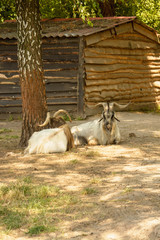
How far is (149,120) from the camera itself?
49.7 ft

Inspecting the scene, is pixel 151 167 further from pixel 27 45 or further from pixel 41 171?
pixel 27 45

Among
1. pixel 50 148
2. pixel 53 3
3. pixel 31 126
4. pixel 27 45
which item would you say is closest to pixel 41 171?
pixel 50 148

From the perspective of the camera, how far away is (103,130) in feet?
33.8

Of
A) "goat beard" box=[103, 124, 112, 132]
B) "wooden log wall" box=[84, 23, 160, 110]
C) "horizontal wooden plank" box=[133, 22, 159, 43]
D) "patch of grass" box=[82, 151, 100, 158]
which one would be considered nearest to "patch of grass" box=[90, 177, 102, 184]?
"patch of grass" box=[82, 151, 100, 158]

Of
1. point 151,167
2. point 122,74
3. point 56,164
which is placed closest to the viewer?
point 151,167

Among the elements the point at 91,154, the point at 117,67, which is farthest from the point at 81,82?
the point at 91,154

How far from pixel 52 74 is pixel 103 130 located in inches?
257

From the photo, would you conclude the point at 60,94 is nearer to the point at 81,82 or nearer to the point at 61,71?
the point at 61,71

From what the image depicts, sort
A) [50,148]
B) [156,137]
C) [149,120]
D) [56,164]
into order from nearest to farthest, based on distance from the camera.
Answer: [56,164], [50,148], [156,137], [149,120]

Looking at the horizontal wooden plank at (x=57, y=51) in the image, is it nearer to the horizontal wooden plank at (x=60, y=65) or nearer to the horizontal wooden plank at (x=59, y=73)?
the horizontal wooden plank at (x=60, y=65)

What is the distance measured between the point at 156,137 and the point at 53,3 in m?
13.8

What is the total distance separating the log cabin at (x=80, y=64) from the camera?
15961mm

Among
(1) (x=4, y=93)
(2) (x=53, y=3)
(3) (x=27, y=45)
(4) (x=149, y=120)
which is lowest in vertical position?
(4) (x=149, y=120)

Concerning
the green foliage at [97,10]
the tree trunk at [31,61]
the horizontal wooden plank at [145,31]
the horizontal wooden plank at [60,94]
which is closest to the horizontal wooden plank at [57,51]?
the horizontal wooden plank at [60,94]
